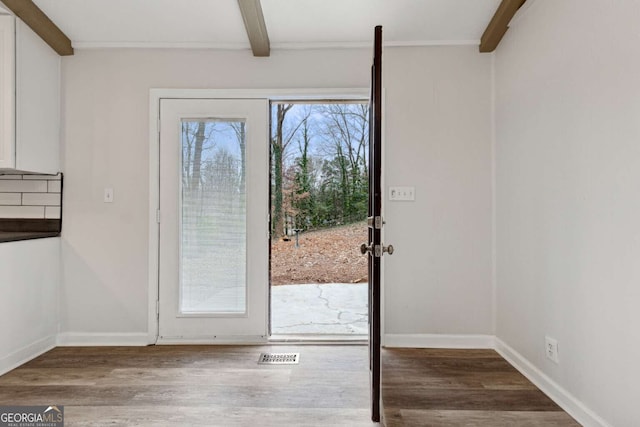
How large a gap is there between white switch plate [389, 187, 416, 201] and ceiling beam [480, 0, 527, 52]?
1184 millimetres

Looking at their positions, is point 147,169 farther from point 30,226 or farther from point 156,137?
point 30,226

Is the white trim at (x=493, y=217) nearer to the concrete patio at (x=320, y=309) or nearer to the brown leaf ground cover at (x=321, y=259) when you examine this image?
the concrete patio at (x=320, y=309)

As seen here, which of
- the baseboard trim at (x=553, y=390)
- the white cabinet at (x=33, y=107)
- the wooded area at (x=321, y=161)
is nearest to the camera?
the baseboard trim at (x=553, y=390)

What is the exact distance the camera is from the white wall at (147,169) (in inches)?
107

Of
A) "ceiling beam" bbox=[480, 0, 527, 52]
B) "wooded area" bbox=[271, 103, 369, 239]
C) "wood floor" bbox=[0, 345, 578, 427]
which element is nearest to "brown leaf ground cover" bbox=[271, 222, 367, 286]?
"wooded area" bbox=[271, 103, 369, 239]

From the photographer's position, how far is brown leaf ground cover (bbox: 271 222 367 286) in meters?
4.63

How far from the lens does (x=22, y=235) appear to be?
246cm

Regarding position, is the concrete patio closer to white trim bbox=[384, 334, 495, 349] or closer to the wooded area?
white trim bbox=[384, 334, 495, 349]

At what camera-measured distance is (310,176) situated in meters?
4.45

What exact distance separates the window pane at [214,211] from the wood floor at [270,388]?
0.44 m

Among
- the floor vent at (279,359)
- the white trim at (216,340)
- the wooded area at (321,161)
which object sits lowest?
the floor vent at (279,359)

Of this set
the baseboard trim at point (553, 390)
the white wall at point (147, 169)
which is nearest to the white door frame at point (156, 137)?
the white wall at point (147, 169)

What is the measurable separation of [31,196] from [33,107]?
69 centimetres

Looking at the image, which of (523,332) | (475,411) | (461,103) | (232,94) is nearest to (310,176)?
(232,94)
